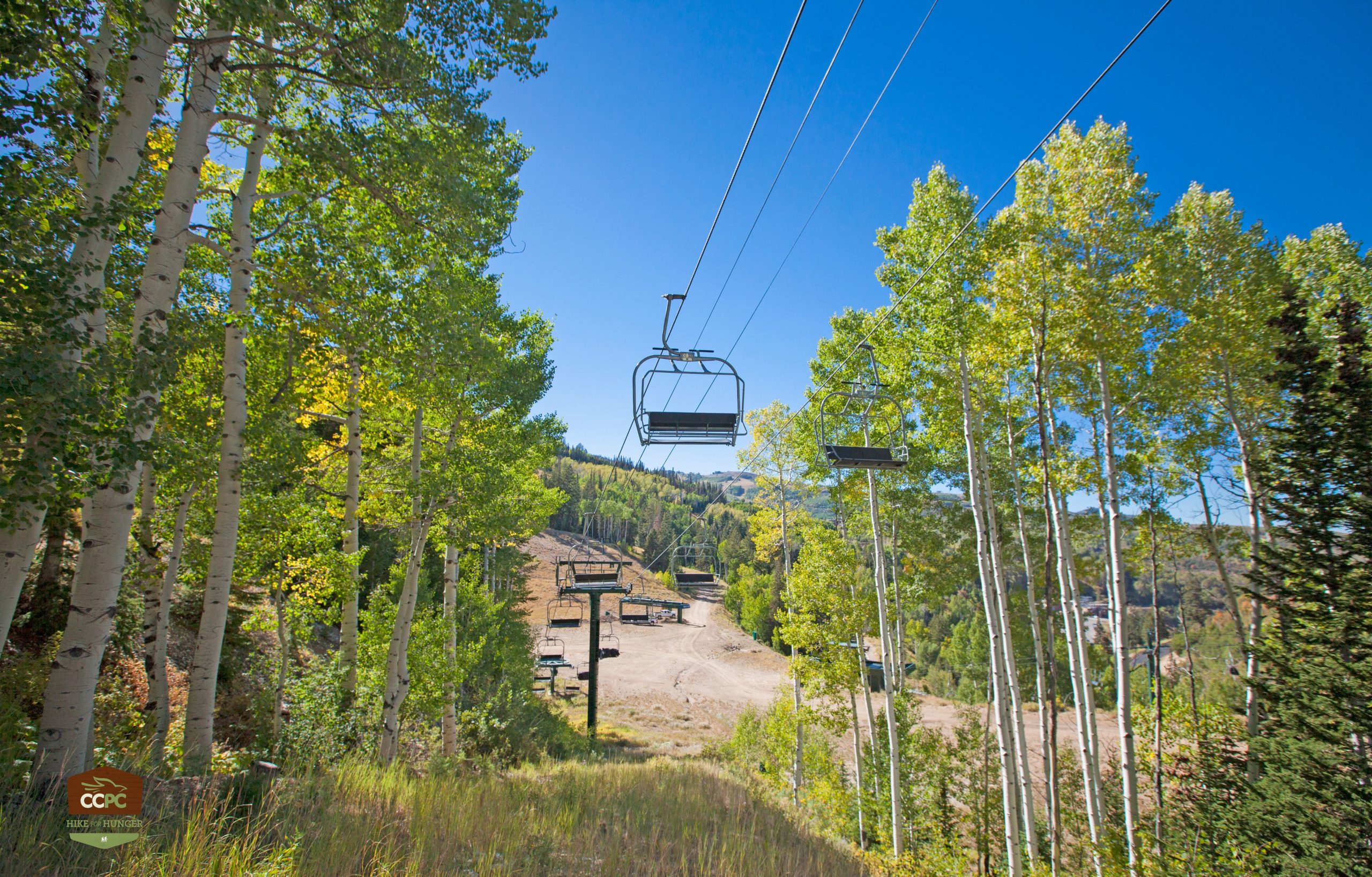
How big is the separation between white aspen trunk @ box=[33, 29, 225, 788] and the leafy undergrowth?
0.64 metres

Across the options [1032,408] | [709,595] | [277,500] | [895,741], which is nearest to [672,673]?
[895,741]

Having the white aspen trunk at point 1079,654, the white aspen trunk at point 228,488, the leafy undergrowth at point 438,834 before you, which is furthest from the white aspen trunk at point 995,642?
the white aspen trunk at point 228,488

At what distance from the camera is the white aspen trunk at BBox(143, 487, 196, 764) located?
→ 251 inches

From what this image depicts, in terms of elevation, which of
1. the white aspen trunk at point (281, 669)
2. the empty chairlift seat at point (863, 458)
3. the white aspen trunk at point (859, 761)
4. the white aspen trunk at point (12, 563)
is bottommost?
the white aspen trunk at point (859, 761)

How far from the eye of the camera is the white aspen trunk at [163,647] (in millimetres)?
6367

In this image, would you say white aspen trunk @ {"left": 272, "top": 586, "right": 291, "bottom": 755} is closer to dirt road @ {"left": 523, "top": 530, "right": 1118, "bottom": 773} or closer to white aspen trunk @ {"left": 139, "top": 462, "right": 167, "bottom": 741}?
white aspen trunk @ {"left": 139, "top": 462, "right": 167, "bottom": 741}

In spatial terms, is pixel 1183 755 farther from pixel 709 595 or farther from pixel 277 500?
pixel 709 595

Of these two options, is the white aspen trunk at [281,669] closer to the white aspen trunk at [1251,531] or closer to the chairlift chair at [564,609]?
the chairlift chair at [564,609]

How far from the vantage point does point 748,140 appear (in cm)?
477

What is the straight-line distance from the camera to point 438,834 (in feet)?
17.1

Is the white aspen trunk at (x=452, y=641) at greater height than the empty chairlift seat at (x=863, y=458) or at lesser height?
lesser

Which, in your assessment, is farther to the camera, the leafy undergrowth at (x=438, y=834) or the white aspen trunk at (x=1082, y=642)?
the white aspen trunk at (x=1082, y=642)

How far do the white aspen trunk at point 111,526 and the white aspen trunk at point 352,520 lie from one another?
3.83m

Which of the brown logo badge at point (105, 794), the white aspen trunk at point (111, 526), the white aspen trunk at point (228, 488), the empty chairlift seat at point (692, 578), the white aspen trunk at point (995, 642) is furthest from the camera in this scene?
the empty chairlift seat at point (692, 578)
